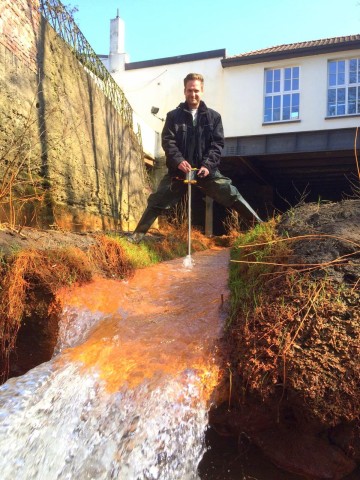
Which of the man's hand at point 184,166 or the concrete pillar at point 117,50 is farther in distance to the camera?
the concrete pillar at point 117,50

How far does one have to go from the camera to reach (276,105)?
1636cm

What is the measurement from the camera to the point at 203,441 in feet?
8.16

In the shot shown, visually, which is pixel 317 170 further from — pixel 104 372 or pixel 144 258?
pixel 104 372

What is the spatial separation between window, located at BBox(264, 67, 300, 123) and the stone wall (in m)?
8.48

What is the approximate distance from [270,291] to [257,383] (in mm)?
745

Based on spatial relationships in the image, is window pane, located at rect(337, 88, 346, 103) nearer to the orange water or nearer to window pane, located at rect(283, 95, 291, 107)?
window pane, located at rect(283, 95, 291, 107)

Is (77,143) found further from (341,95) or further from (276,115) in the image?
(341,95)

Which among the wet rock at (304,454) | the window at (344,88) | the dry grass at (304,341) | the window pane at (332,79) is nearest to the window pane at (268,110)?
the window at (344,88)

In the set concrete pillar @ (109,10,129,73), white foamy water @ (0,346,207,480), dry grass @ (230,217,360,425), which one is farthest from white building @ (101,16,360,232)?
white foamy water @ (0,346,207,480)

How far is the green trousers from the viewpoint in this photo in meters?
5.90

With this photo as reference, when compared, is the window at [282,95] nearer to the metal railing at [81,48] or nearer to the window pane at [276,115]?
the window pane at [276,115]

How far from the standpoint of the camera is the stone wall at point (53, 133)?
5.51 metres

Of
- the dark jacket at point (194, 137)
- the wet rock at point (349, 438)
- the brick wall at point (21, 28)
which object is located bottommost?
the wet rock at point (349, 438)

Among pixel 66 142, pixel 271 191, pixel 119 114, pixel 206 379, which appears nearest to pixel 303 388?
pixel 206 379
